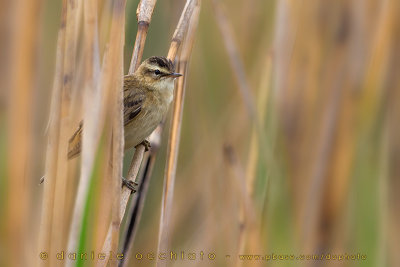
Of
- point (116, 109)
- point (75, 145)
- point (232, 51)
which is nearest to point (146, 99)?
point (75, 145)

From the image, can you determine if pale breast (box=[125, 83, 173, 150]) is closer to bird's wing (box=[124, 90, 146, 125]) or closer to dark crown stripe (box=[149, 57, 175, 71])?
bird's wing (box=[124, 90, 146, 125])

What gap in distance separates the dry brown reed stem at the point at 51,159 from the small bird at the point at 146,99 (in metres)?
1.07

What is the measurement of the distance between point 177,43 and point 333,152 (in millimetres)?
854

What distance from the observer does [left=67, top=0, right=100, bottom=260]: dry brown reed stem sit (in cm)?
176

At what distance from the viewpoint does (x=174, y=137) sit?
2389 millimetres

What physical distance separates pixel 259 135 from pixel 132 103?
3.79ft

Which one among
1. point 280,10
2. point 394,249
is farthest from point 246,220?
point 280,10

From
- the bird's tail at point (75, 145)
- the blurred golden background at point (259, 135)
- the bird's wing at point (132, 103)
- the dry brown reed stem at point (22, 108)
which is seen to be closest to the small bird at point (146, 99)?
the bird's wing at point (132, 103)

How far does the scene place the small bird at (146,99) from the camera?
3184 millimetres

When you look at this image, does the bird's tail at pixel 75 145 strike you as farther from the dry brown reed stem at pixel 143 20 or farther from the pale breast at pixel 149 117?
the dry brown reed stem at pixel 143 20

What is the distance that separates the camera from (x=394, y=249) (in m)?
2.75

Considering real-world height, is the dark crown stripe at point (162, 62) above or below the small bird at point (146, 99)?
above

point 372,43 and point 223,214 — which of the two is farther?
point 223,214

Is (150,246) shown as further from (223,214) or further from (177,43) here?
(177,43)
